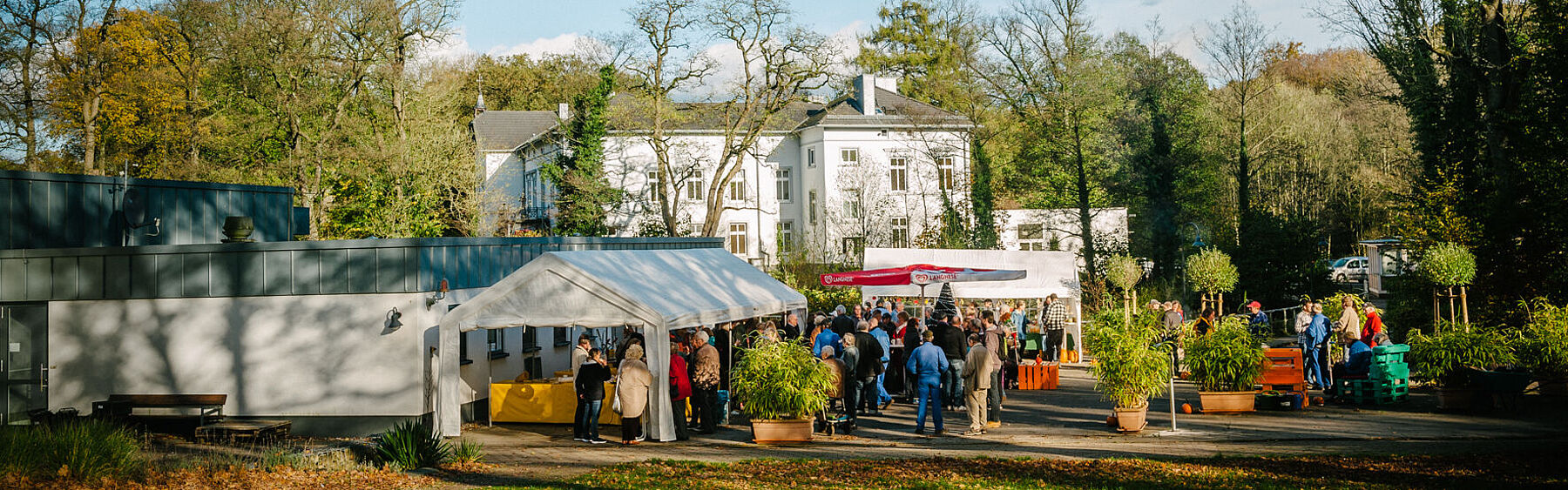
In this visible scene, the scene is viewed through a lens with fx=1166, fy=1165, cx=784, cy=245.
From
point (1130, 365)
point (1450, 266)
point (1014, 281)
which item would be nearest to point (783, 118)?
point (1014, 281)

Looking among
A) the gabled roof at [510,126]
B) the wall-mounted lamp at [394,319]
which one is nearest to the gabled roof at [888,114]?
the gabled roof at [510,126]

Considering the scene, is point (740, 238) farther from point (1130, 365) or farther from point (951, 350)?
point (1130, 365)

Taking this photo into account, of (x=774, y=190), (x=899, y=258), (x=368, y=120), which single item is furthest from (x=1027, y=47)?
(x=368, y=120)

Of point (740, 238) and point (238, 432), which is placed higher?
point (740, 238)

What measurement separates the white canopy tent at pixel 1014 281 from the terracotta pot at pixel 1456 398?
960 cm

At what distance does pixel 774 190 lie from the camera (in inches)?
1973

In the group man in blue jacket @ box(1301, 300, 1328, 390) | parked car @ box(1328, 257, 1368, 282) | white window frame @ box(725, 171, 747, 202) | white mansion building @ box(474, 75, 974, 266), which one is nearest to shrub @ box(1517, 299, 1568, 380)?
man in blue jacket @ box(1301, 300, 1328, 390)

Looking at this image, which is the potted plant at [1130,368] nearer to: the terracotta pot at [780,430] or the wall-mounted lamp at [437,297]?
the terracotta pot at [780,430]

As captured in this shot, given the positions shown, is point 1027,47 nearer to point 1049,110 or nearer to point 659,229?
point 1049,110

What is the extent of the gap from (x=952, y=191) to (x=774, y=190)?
8.88 meters

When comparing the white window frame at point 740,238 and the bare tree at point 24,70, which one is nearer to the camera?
the bare tree at point 24,70

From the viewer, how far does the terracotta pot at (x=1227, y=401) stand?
51.0 feet

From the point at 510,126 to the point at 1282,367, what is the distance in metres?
49.1

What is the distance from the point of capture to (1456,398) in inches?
598
